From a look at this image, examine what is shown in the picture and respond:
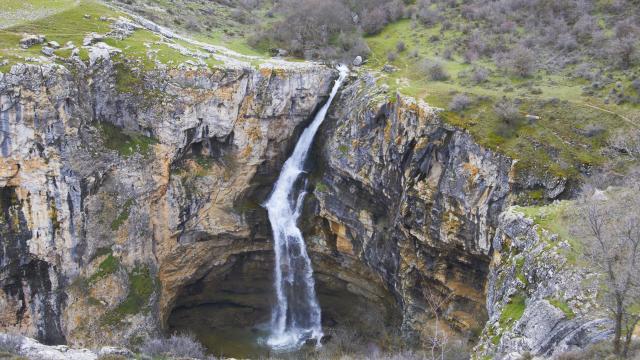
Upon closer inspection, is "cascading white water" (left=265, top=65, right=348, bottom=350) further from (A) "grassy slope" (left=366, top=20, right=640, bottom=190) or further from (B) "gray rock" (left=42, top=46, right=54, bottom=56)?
(B) "gray rock" (left=42, top=46, right=54, bottom=56)

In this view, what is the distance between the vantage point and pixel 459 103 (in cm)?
2361

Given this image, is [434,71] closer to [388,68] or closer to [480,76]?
[480,76]

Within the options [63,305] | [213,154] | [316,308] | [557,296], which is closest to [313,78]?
[213,154]

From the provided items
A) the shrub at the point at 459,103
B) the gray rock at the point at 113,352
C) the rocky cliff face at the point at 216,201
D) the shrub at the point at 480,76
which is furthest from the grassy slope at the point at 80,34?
the gray rock at the point at 113,352

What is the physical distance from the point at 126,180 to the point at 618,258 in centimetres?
2264

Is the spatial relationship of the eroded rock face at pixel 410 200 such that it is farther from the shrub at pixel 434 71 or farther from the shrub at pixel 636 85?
the shrub at pixel 636 85

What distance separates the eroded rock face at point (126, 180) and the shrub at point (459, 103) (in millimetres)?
9106

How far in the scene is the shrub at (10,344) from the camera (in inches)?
657

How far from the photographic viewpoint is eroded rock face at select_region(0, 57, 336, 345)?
78.2ft

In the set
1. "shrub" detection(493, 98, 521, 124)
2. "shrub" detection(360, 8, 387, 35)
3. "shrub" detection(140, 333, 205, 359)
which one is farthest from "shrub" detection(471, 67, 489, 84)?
"shrub" detection(140, 333, 205, 359)

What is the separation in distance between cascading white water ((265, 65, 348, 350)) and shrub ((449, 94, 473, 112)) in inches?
340

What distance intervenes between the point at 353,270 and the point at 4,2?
2512 centimetres

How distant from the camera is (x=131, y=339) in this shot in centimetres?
2650

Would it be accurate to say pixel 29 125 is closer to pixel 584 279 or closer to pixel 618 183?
pixel 584 279
